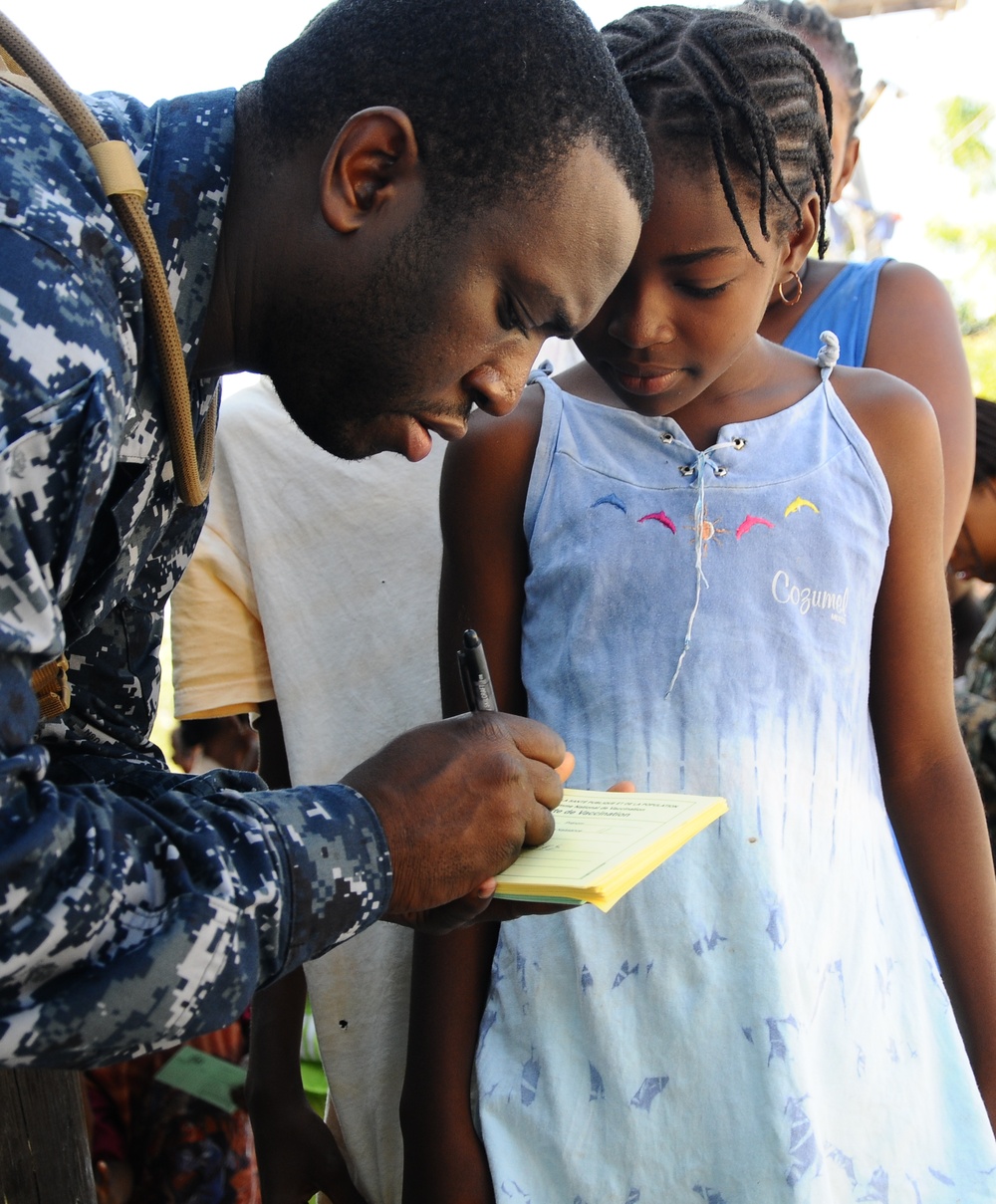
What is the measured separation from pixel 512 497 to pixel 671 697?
1.26 feet

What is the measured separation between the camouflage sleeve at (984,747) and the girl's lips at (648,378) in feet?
6.47

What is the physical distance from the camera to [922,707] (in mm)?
1766

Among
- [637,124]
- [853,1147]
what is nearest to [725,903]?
[853,1147]

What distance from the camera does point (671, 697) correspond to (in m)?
1.66

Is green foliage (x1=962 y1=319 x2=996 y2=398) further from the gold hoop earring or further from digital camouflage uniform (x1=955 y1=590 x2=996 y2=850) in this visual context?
the gold hoop earring

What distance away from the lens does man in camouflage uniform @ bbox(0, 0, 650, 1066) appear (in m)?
1.04

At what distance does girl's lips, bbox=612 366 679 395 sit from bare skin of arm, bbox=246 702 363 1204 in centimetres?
125

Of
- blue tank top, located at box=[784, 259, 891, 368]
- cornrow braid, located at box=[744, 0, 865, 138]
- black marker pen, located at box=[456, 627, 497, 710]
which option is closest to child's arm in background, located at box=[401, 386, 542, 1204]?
black marker pen, located at box=[456, 627, 497, 710]

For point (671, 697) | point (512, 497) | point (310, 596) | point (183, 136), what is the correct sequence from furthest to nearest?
point (310, 596) < point (512, 497) < point (671, 697) < point (183, 136)

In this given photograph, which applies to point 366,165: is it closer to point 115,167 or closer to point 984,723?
point 115,167

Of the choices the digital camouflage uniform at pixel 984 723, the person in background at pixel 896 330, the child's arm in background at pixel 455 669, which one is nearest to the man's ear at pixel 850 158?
the person in background at pixel 896 330

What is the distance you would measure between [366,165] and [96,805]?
786 mm

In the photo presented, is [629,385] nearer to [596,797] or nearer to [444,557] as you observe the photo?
[444,557]

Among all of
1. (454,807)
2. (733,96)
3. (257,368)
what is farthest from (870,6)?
(454,807)
